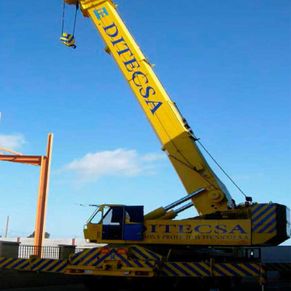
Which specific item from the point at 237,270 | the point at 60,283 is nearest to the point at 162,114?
the point at 237,270

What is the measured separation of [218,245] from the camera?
40.9 ft

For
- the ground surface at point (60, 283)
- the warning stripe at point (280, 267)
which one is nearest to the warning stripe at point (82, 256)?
the ground surface at point (60, 283)

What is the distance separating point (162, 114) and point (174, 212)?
126 inches

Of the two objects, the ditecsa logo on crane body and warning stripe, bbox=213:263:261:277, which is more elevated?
the ditecsa logo on crane body

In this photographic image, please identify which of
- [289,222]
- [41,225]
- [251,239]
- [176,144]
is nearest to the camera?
[251,239]

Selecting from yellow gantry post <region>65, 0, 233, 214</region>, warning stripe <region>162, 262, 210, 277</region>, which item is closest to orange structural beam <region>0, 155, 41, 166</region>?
yellow gantry post <region>65, 0, 233, 214</region>

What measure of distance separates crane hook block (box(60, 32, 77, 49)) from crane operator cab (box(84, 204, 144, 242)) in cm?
714


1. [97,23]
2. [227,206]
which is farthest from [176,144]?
[97,23]

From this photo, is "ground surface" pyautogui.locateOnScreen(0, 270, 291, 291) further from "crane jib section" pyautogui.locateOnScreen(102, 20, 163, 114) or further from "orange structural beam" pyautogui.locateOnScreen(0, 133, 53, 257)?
"crane jib section" pyautogui.locateOnScreen(102, 20, 163, 114)

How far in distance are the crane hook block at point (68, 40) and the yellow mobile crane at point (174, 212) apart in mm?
1839

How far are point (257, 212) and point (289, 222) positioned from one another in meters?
1.38

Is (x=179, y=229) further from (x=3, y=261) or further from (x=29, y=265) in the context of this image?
(x=3, y=261)

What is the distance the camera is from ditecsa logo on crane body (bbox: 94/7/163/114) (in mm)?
14828

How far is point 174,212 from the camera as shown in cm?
1351
